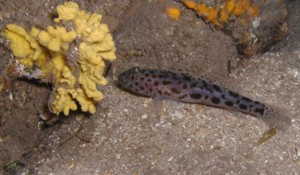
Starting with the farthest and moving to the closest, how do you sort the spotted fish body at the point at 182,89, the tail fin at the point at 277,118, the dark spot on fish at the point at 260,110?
the spotted fish body at the point at 182,89 → the dark spot on fish at the point at 260,110 → the tail fin at the point at 277,118

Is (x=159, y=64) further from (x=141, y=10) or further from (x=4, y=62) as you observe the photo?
(x=4, y=62)

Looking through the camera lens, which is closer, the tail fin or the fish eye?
the tail fin

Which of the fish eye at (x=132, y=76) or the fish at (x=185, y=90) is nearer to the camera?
the fish at (x=185, y=90)

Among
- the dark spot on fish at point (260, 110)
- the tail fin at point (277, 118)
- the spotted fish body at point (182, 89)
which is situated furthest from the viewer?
the spotted fish body at point (182, 89)

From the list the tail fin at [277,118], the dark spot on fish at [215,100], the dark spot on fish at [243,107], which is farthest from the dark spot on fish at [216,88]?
the tail fin at [277,118]

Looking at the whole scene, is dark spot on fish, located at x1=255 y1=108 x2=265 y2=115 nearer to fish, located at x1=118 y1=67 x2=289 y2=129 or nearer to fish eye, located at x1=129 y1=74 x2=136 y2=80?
fish, located at x1=118 y1=67 x2=289 y2=129

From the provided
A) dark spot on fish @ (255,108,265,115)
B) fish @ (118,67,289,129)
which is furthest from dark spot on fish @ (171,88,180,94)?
dark spot on fish @ (255,108,265,115)

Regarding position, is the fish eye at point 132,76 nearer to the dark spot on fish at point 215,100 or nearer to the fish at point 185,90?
the fish at point 185,90
